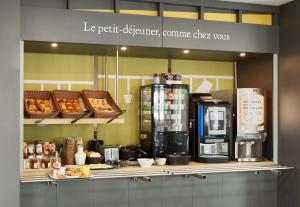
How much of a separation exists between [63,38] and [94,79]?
1058 millimetres

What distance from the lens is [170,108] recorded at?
17.4 feet

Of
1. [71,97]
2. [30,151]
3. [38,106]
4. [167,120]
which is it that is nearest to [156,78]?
[167,120]

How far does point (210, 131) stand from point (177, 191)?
85cm

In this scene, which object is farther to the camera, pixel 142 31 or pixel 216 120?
pixel 216 120

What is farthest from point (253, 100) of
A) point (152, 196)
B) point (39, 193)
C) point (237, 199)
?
point (39, 193)

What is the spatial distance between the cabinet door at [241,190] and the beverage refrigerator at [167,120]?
622 millimetres

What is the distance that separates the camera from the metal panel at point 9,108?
4000 millimetres

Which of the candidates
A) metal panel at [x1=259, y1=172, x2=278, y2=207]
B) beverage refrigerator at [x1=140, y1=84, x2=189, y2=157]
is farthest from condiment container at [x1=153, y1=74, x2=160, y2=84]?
metal panel at [x1=259, y1=172, x2=278, y2=207]

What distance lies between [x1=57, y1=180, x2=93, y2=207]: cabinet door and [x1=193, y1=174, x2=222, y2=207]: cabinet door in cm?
121

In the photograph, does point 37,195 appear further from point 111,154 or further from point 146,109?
point 146,109

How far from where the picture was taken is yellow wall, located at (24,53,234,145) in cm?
526

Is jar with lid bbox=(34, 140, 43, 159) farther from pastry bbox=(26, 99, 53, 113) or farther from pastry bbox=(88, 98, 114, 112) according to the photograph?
pastry bbox=(88, 98, 114, 112)

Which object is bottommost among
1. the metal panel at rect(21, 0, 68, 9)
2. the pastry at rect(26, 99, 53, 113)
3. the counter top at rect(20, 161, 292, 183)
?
the counter top at rect(20, 161, 292, 183)

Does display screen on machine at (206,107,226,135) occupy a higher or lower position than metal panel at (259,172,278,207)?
higher
